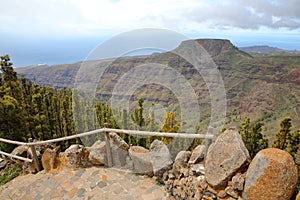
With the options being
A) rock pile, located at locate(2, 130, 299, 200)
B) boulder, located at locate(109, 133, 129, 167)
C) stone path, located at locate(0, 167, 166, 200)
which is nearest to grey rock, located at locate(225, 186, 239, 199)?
rock pile, located at locate(2, 130, 299, 200)

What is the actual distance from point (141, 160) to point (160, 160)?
416mm

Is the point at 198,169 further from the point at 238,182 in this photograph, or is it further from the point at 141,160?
the point at 141,160

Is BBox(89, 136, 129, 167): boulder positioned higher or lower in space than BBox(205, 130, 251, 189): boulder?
lower

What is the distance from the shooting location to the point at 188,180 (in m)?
2.78

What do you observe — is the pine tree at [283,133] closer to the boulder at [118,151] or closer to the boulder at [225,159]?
the boulder at [118,151]

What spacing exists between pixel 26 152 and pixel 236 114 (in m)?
79.5

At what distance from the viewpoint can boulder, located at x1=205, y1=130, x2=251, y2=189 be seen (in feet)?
7.50

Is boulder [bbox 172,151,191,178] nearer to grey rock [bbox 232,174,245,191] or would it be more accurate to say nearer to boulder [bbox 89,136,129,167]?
grey rock [bbox 232,174,245,191]

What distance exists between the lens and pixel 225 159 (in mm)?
2346

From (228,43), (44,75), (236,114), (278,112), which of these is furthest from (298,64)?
(44,75)

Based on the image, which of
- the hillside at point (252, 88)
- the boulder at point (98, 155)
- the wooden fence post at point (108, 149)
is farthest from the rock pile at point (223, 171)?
the hillside at point (252, 88)

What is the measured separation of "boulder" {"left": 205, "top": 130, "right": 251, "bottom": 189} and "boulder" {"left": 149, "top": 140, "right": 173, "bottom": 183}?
93cm

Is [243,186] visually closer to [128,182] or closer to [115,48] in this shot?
[128,182]

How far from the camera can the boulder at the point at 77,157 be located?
13.5 feet
